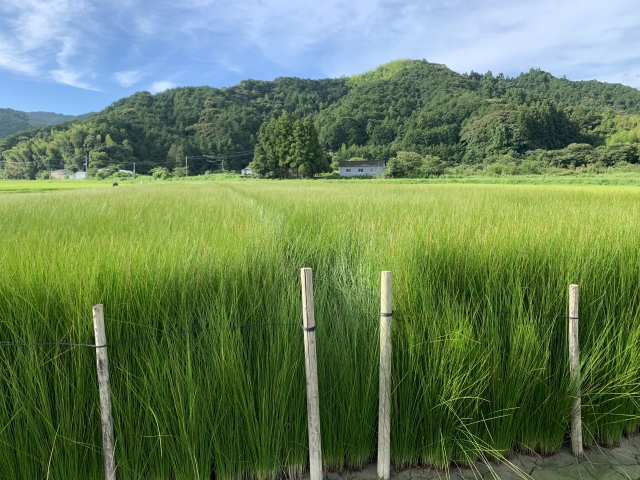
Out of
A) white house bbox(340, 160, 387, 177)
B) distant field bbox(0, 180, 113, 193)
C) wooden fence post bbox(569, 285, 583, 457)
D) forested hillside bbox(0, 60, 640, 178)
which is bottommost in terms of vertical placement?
wooden fence post bbox(569, 285, 583, 457)

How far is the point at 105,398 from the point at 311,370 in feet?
3.15

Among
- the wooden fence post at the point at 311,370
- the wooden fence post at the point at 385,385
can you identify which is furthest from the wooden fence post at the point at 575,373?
the wooden fence post at the point at 311,370

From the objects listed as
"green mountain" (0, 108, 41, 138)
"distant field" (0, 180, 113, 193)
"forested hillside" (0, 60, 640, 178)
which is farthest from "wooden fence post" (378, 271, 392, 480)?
"green mountain" (0, 108, 41, 138)

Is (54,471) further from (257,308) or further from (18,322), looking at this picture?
(257,308)

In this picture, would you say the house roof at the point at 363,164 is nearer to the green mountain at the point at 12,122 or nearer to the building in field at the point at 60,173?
the building in field at the point at 60,173

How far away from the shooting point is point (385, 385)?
1.94 metres

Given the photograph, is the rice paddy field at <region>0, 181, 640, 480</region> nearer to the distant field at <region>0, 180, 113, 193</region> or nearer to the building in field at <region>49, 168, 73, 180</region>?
the distant field at <region>0, 180, 113, 193</region>

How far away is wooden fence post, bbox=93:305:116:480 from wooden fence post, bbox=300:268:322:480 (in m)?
0.92

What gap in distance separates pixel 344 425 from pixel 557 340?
1.58 metres

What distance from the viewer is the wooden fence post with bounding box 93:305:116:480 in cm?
170

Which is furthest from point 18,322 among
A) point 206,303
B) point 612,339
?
point 612,339

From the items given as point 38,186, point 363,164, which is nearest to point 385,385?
point 38,186

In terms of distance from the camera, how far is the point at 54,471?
1.84 meters

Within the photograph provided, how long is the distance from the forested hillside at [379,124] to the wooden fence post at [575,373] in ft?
208
